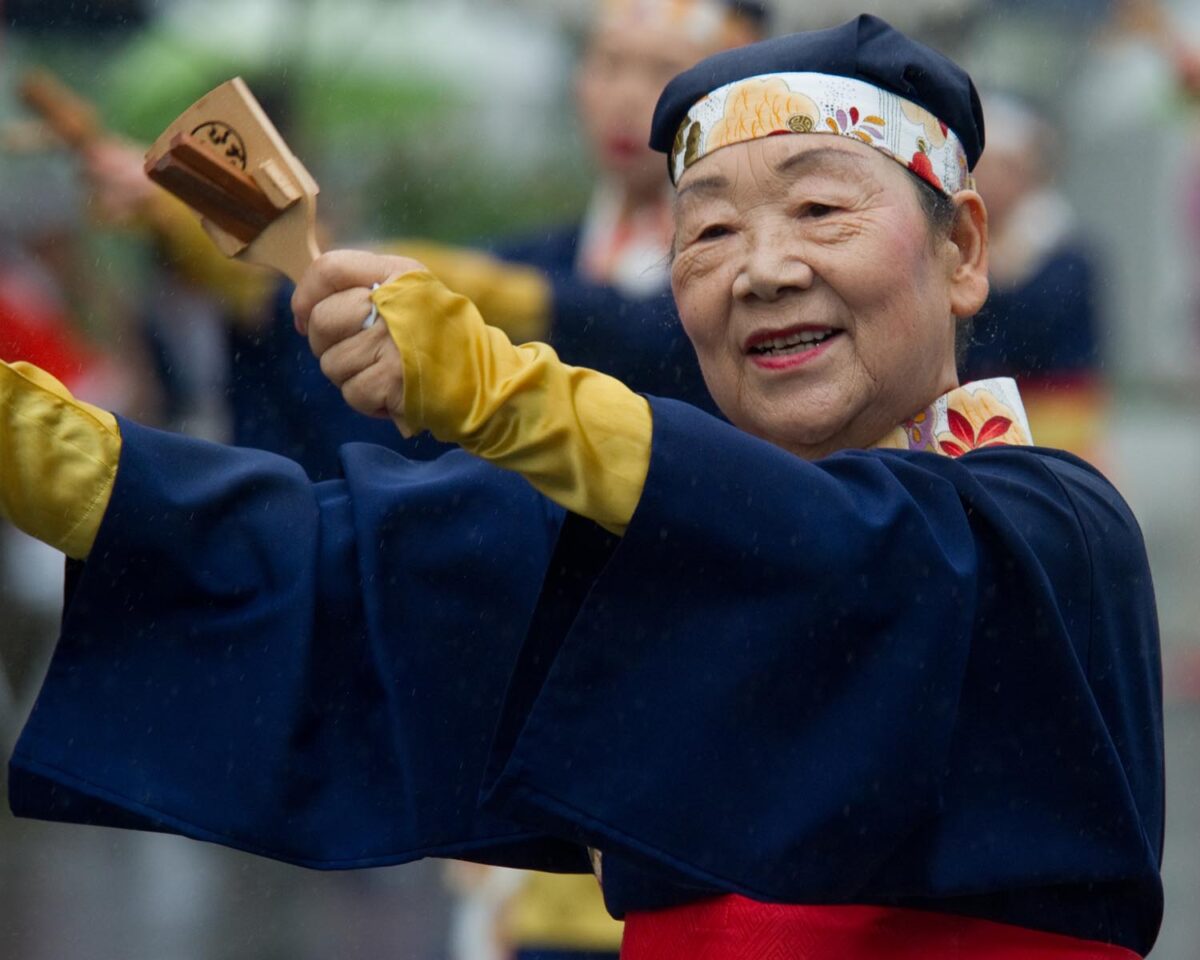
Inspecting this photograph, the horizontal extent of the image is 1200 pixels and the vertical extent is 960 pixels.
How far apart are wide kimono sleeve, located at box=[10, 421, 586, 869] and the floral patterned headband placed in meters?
0.48

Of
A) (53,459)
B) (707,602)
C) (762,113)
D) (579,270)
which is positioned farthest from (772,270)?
(579,270)

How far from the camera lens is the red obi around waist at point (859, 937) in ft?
7.56

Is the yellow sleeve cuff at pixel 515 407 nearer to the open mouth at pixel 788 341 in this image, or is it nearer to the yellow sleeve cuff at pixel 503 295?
the open mouth at pixel 788 341

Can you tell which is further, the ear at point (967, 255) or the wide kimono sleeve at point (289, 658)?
the ear at point (967, 255)

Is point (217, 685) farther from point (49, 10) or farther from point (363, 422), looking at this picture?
point (49, 10)

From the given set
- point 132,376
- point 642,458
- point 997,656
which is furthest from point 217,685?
point 132,376

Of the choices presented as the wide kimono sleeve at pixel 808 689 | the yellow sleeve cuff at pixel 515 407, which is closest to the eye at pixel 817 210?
the wide kimono sleeve at pixel 808 689

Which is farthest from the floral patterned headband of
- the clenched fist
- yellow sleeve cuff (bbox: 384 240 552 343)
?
yellow sleeve cuff (bbox: 384 240 552 343)

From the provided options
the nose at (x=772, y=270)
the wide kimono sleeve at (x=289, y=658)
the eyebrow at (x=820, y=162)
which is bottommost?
the wide kimono sleeve at (x=289, y=658)

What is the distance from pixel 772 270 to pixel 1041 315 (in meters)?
3.27

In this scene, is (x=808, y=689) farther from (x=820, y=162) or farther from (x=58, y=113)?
(x=58, y=113)

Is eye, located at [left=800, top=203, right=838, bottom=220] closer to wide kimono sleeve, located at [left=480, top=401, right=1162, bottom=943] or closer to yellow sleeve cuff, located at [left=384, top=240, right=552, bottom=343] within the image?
wide kimono sleeve, located at [left=480, top=401, right=1162, bottom=943]

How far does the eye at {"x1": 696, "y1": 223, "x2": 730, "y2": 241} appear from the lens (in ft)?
8.24

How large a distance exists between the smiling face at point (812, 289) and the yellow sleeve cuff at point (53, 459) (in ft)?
2.27
